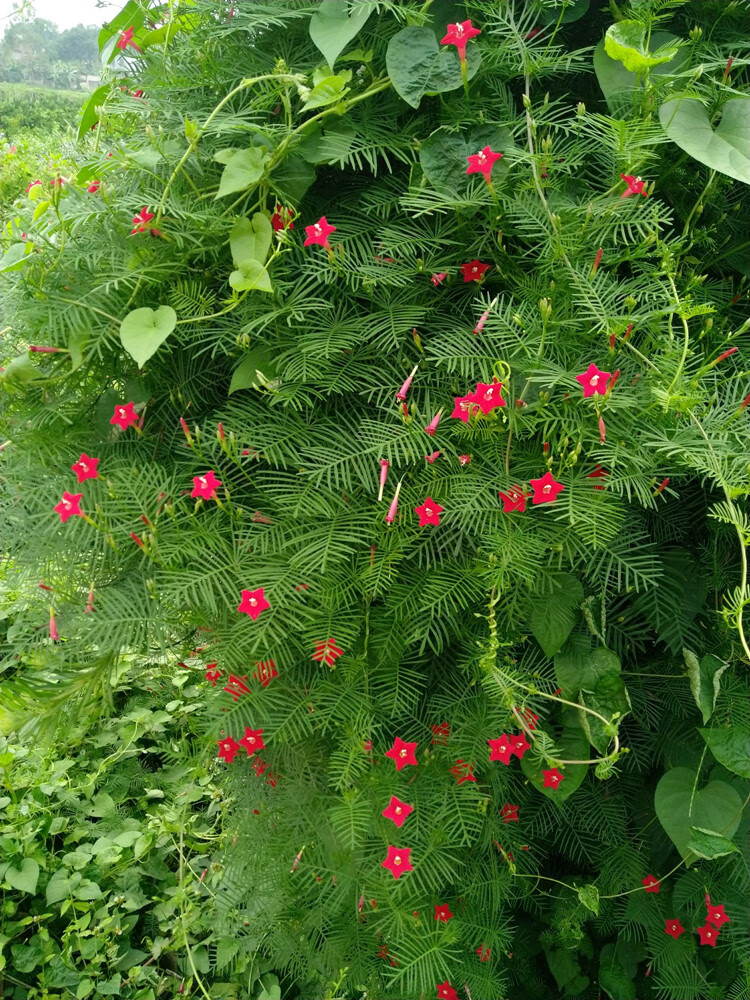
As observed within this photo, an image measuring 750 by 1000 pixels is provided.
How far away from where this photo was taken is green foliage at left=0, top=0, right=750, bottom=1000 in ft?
2.10

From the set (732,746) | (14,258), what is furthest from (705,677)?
(14,258)

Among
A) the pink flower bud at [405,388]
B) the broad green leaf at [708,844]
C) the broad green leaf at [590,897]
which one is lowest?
the broad green leaf at [590,897]

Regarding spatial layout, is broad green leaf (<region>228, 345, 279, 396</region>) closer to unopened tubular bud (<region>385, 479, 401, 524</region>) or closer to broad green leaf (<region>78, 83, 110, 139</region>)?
unopened tubular bud (<region>385, 479, 401, 524</region>)

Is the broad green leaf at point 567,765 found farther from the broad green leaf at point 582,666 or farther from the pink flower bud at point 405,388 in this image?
the pink flower bud at point 405,388

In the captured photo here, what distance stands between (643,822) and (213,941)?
82 centimetres

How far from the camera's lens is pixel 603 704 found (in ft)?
2.45

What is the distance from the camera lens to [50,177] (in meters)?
0.86

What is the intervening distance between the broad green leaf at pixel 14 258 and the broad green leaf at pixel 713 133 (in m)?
0.59

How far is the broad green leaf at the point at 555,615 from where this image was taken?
0.73 meters

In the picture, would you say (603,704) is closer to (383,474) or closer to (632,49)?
(383,474)

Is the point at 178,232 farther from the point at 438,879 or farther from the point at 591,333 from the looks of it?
the point at 438,879

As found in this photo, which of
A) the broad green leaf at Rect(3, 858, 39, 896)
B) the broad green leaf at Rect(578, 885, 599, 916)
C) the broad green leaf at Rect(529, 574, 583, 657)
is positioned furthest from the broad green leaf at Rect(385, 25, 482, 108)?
the broad green leaf at Rect(3, 858, 39, 896)

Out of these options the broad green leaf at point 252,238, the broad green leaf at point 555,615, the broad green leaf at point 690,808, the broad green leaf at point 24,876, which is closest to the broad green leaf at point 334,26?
the broad green leaf at point 252,238

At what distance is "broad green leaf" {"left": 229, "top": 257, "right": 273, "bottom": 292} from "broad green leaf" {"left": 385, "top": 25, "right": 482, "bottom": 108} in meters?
0.19
